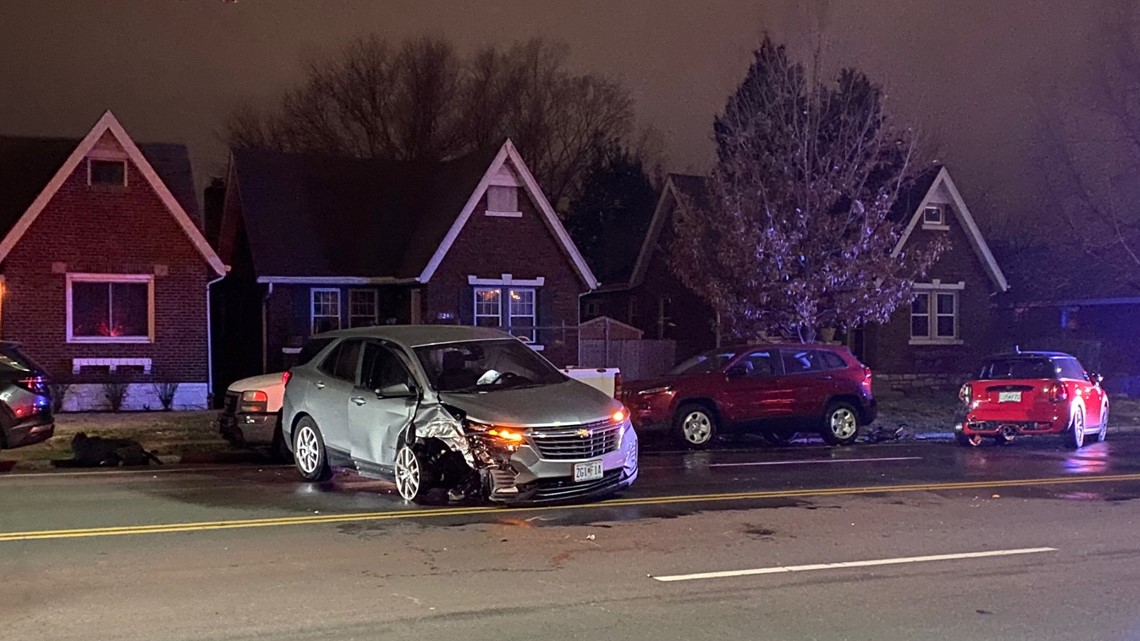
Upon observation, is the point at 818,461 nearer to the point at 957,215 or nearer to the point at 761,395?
the point at 761,395

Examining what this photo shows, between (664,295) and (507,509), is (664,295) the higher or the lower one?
the higher one

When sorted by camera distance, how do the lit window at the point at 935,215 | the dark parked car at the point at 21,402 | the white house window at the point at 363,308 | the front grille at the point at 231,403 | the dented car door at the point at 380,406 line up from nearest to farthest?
1. the dented car door at the point at 380,406
2. the dark parked car at the point at 21,402
3. the front grille at the point at 231,403
4. the white house window at the point at 363,308
5. the lit window at the point at 935,215

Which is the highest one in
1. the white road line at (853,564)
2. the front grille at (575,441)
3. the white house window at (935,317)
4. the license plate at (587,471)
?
the white house window at (935,317)

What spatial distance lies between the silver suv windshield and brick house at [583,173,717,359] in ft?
64.0

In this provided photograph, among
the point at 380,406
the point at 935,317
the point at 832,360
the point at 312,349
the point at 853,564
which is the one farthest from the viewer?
the point at 935,317

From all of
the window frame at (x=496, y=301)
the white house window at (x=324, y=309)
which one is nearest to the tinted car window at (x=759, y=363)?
the window frame at (x=496, y=301)

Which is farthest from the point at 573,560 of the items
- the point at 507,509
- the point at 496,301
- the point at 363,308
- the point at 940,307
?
the point at 940,307

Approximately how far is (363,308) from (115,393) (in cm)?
660

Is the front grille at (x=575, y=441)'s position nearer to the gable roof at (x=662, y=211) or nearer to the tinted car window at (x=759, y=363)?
the tinted car window at (x=759, y=363)

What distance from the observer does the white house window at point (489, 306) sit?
2712cm

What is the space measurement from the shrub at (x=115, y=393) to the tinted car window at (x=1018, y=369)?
16.7 meters

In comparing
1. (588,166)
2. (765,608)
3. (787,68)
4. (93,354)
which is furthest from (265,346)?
(588,166)

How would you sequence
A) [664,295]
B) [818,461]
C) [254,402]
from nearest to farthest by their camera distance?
[254,402], [818,461], [664,295]

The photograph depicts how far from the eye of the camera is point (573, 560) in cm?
837
